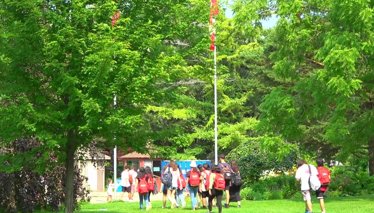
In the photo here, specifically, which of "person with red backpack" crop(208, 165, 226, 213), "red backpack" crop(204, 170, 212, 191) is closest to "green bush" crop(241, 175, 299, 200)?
"red backpack" crop(204, 170, 212, 191)

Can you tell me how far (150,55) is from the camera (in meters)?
18.2

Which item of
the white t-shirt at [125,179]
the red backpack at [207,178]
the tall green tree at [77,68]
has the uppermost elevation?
the tall green tree at [77,68]

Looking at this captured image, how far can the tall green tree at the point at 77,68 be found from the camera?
1645cm

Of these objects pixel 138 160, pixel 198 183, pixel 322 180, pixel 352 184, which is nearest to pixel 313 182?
pixel 322 180

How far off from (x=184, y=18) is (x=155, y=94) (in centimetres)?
233

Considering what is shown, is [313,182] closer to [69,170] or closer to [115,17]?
[69,170]

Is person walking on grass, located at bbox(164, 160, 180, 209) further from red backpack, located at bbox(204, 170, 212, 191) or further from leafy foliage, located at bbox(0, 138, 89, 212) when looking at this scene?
leafy foliage, located at bbox(0, 138, 89, 212)

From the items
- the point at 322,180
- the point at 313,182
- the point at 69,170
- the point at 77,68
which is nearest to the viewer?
the point at 77,68

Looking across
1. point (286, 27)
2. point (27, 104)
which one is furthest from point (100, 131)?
point (286, 27)

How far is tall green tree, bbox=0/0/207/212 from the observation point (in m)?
16.5

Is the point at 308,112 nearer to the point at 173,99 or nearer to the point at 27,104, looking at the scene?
the point at 173,99

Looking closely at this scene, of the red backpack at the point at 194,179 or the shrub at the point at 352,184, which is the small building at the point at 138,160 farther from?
the red backpack at the point at 194,179

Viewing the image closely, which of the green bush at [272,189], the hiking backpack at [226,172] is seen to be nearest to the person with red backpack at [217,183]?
the hiking backpack at [226,172]

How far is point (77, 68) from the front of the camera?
674 inches
